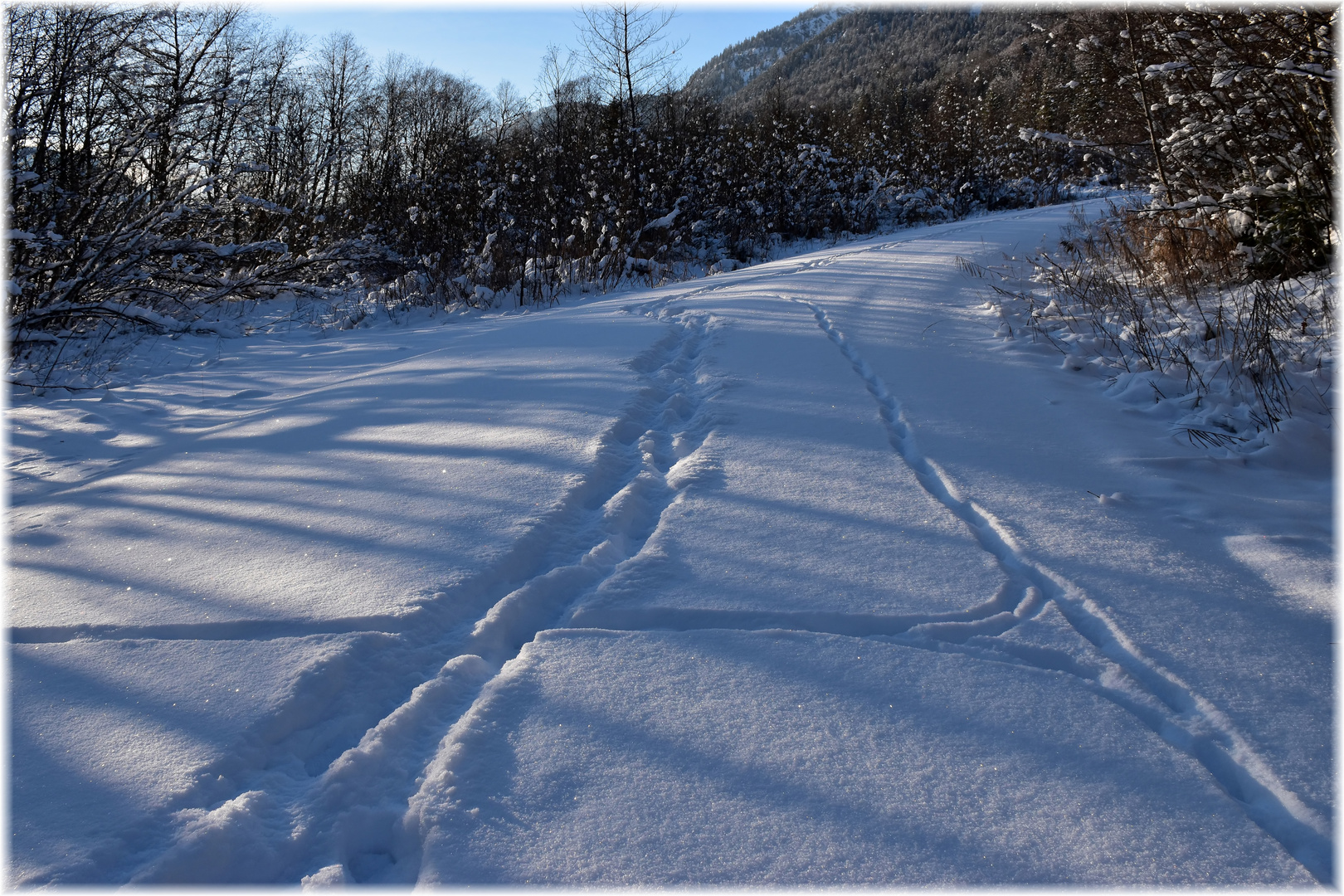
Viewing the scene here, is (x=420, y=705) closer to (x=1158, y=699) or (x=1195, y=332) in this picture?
(x=1158, y=699)

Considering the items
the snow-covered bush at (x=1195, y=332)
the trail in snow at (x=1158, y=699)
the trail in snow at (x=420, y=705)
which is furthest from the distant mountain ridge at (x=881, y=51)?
the trail in snow at (x=1158, y=699)

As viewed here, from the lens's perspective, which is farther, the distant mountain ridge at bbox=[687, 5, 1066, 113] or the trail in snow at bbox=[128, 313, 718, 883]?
the distant mountain ridge at bbox=[687, 5, 1066, 113]

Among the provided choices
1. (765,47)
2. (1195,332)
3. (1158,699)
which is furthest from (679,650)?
(765,47)

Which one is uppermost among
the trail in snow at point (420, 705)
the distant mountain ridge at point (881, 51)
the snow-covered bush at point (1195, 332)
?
the distant mountain ridge at point (881, 51)

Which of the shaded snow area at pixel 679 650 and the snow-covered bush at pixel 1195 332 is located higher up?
the snow-covered bush at pixel 1195 332

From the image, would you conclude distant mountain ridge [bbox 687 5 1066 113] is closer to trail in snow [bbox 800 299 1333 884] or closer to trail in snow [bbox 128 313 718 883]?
trail in snow [bbox 128 313 718 883]

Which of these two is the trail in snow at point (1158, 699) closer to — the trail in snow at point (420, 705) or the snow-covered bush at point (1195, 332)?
the trail in snow at point (420, 705)

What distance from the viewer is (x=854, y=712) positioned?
1425 millimetres

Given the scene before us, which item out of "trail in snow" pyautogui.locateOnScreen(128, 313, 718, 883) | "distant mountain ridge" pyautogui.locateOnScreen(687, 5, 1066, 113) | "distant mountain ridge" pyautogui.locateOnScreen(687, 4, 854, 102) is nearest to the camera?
"trail in snow" pyautogui.locateOnScreen(128, 313, 718, 883)

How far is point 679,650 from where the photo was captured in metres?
1.62

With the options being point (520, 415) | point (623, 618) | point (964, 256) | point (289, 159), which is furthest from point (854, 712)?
point (289, 159)

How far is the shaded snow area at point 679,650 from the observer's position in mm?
1170

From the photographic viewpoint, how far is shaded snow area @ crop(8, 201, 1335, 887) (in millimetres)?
1170

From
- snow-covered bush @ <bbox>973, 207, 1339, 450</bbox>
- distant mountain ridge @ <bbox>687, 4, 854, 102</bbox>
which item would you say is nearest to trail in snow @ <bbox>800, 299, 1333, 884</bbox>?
snow-covered bush @ <bbox>973, 207, 1339, 450</bbox>
